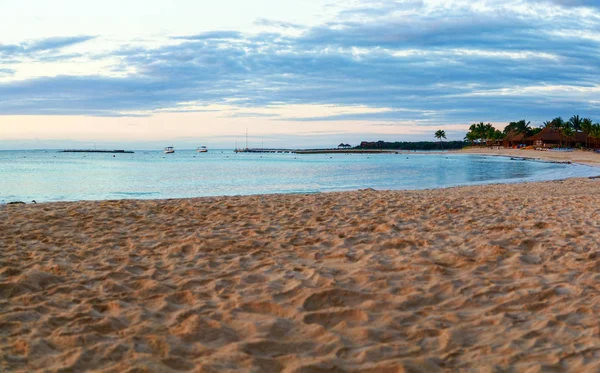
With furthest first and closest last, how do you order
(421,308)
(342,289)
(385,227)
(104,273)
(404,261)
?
1. (385,227)
2. (404,261)
3. (104,273)
4. (342,289)
5. (421,308)

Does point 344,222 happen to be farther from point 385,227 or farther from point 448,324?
point 448,324

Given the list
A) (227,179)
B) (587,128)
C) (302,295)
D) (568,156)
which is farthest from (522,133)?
(302,295)

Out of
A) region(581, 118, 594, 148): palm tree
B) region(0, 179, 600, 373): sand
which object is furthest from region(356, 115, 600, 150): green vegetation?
region(0, 179, 600, 373): sand

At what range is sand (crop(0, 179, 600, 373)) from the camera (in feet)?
11.8

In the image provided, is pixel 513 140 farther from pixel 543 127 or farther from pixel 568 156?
pixel 568 156

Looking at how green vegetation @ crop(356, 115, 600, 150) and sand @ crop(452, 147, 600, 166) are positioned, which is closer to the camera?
sand @ crop(452, 147, 600, 166)

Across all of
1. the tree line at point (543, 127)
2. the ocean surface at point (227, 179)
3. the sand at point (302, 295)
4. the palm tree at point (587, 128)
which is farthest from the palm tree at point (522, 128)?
the sand at point (302, 295)

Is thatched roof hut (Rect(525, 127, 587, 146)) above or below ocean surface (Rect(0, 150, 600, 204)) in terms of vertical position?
above

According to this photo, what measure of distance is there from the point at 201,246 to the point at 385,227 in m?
2.80

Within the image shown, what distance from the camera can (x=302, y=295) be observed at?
15.9 feet

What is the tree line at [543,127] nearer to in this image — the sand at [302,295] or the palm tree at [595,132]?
the palm tree at [595,132]

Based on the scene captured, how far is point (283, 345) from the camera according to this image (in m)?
3.82

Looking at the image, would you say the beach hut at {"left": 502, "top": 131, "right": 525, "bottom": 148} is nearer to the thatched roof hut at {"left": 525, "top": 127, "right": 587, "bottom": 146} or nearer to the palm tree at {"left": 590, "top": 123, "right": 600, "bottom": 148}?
the thatched roof hut at {"left": 525, "top": 127, "right": 587, "bottom": 146}

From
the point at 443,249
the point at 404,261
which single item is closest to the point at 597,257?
the point at 443,249
